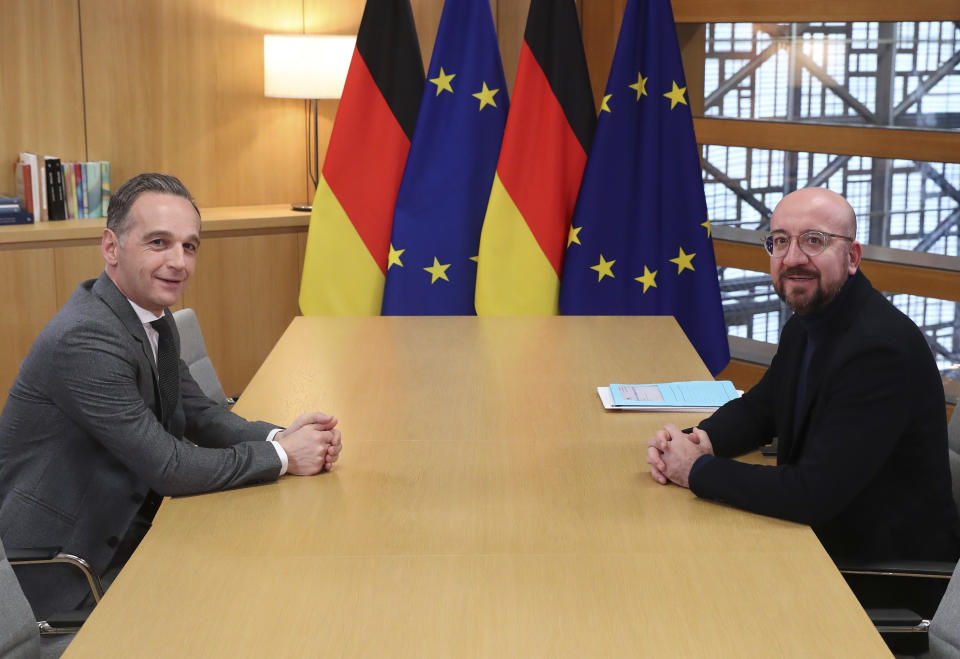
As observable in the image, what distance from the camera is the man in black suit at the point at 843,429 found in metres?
1.89

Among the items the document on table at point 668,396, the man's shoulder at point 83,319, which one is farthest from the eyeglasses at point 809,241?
the man's shoulder at point 83,319

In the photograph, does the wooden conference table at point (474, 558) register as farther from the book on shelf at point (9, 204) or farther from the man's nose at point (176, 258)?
the book on shelf at point (9, 204)

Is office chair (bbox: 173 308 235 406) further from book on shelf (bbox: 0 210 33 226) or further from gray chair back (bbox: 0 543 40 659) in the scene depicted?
book on shelf (bbox: 0 210 33 226)

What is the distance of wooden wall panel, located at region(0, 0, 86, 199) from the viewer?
14.8 ft

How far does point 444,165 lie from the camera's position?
425 cm

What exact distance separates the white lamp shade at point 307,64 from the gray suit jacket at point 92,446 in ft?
9.23

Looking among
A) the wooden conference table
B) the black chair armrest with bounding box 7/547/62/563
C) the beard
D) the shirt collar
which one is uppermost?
the beard

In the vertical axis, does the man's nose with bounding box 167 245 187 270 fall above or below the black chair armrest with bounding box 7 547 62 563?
above

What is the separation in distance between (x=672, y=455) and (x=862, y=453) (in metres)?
0.34

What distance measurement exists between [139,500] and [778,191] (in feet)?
11.9

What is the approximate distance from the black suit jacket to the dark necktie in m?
1.09

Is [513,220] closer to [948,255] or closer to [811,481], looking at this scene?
[948,255]

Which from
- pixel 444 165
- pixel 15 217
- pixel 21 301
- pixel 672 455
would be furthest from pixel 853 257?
pixel 15 217

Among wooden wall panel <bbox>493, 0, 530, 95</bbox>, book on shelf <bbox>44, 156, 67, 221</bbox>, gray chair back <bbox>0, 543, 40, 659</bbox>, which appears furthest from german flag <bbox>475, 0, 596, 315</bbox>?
gray chair back <bbox>0, 543, 40, 659</bbox>
